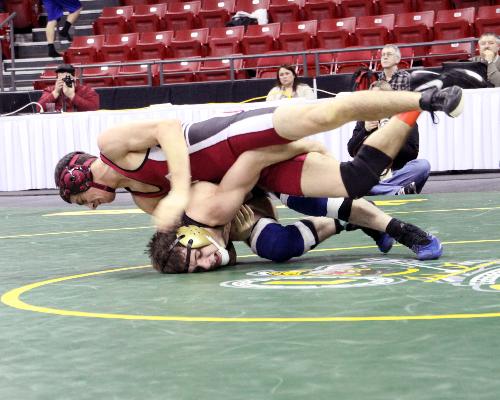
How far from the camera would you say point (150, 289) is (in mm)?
4684

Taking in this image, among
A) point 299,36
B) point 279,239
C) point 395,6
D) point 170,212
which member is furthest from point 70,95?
point 170,212

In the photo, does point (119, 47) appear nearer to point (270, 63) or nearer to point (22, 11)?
point (270, 63)

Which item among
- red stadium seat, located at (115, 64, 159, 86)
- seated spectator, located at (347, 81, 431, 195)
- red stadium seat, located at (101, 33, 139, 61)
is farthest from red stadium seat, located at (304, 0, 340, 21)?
seated spectator, located at (347, 81, 431, 195)

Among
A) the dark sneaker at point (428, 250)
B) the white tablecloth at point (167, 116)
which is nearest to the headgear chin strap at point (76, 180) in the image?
the dark sneaker at point (428, 250)

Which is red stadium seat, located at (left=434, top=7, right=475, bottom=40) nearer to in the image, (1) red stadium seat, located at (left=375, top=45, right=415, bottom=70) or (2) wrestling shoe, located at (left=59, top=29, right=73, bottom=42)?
(1) red stadium seat, located at (left=375, top=45, right=415, bottom=70)

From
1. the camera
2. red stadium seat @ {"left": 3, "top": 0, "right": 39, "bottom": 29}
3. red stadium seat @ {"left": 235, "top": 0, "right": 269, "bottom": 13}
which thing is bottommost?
the camera

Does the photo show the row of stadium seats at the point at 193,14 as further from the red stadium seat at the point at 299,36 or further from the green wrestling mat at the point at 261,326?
the green wrestling mat at the point at 261,326

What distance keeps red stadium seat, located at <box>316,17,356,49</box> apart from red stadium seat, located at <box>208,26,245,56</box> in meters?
1.19

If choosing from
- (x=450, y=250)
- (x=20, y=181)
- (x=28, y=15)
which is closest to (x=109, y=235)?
(x=450, y=250)

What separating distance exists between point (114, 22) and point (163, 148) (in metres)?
12.8

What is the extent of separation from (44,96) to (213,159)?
8.29 meters

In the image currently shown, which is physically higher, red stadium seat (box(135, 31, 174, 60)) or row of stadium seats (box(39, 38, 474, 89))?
red stadium seat (box(135, 31, 174, 60))

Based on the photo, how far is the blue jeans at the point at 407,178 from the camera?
9.55 metres

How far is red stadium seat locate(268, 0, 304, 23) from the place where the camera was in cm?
1625
